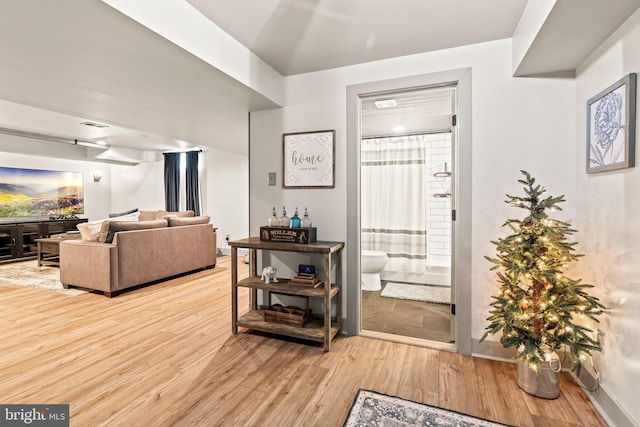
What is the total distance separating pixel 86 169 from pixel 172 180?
2148mm

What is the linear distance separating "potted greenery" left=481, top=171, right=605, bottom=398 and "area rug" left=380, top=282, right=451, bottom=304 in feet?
5.88

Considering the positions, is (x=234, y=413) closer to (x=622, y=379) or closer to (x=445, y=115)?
(x=622, y=379)

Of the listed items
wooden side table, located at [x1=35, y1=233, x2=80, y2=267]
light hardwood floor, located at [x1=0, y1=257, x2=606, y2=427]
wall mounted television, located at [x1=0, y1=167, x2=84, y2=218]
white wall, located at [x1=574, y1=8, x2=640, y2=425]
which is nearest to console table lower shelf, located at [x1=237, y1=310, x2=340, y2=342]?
light hardwood floor, located at [x1=0, y1=257, x2=606, y2=427]

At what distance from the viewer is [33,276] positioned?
4.75m

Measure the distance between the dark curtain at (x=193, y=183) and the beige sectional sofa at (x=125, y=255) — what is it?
102 inches

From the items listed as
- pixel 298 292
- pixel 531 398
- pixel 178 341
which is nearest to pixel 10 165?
pixel 178 341

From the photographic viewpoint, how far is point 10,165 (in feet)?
20.7

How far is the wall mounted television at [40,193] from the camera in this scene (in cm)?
621

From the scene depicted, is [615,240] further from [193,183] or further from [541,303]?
[193,183]

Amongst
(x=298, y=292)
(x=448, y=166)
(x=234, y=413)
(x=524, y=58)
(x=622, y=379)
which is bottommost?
(x=234, y=413)

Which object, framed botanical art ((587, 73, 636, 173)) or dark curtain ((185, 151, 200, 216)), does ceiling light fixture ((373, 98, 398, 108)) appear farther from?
dark curtain ((185, 151, 200, 216))

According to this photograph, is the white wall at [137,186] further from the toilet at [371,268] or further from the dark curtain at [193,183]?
the toilet at [371,268]

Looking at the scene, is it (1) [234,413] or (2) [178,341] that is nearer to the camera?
(1) [234,413]

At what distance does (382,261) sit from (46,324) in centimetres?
360
